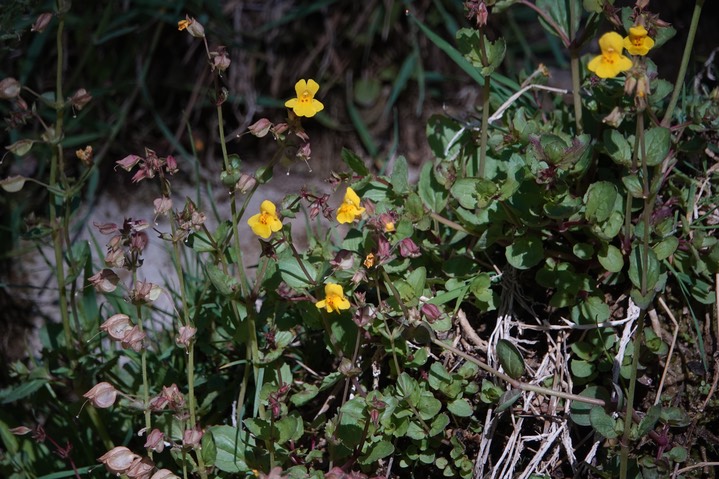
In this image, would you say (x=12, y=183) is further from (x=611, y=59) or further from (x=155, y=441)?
(x=611, y=59)

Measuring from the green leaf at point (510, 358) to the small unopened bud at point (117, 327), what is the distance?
0.80m

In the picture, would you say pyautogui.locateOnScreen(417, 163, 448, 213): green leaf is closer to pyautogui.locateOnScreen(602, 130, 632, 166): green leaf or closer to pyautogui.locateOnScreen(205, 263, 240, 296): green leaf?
pyautogui.locateOnScreen(602, 130, 632, 166): green leaf

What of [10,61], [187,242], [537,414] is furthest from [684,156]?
[10,61]

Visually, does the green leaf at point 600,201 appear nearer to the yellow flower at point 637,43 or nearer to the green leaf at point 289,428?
the yellow flower at point 637,43

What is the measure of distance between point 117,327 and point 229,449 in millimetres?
394

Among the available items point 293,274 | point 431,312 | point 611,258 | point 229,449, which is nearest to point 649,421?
point 611,258

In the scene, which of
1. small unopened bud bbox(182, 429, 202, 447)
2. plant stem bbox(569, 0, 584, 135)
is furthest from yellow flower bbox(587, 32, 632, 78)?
small unopened bud bbox(182, 429, 202, 447)

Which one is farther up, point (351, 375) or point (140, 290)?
point (140, 290)

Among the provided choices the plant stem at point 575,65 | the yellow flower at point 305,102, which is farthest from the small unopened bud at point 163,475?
the plant stem at point 575,65

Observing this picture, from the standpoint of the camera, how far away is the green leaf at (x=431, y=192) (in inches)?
81.8

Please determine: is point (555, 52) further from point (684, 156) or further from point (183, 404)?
point (183, 404)

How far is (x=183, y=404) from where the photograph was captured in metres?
1.77

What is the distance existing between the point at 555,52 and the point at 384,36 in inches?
30.5

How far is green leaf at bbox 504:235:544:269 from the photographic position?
1.90m
